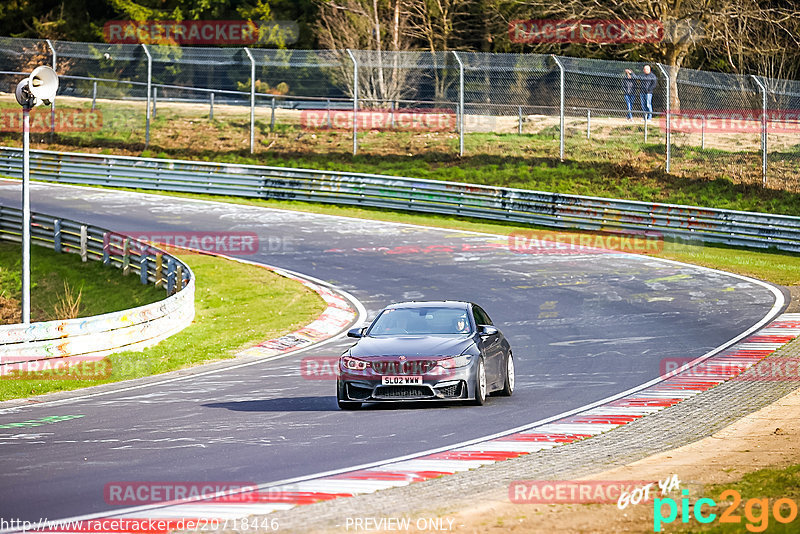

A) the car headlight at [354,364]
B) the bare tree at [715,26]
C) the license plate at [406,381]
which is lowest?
the license plate at [406,381]

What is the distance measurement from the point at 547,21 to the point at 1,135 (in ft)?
76.7

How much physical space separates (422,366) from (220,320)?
9618 millimetres

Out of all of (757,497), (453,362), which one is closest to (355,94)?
(453,362)

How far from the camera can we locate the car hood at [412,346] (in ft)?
41.3

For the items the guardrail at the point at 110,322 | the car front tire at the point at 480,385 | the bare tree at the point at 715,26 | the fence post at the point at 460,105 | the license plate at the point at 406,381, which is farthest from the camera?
the bare tree at the point at 715,26

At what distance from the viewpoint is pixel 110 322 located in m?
17.7

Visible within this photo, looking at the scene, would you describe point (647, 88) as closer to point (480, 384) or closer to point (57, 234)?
point (57, 234)

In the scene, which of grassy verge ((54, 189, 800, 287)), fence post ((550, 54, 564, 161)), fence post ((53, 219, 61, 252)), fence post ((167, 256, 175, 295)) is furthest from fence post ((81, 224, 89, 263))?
fence post ((550, 54, 564, 161))

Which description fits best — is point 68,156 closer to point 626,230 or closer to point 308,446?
point 626,230

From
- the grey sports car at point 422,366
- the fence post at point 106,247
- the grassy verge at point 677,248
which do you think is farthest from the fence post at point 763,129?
the grey sports car at point 422,366

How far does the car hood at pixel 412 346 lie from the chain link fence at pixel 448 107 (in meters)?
19.1

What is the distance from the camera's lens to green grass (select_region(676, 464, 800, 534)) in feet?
24.1

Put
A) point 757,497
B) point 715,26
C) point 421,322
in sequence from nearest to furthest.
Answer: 1. point 757,497
2. point 421,322
3. point 715,26

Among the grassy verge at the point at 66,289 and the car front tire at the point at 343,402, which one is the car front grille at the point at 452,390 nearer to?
the car front tire at the point at 343,402
